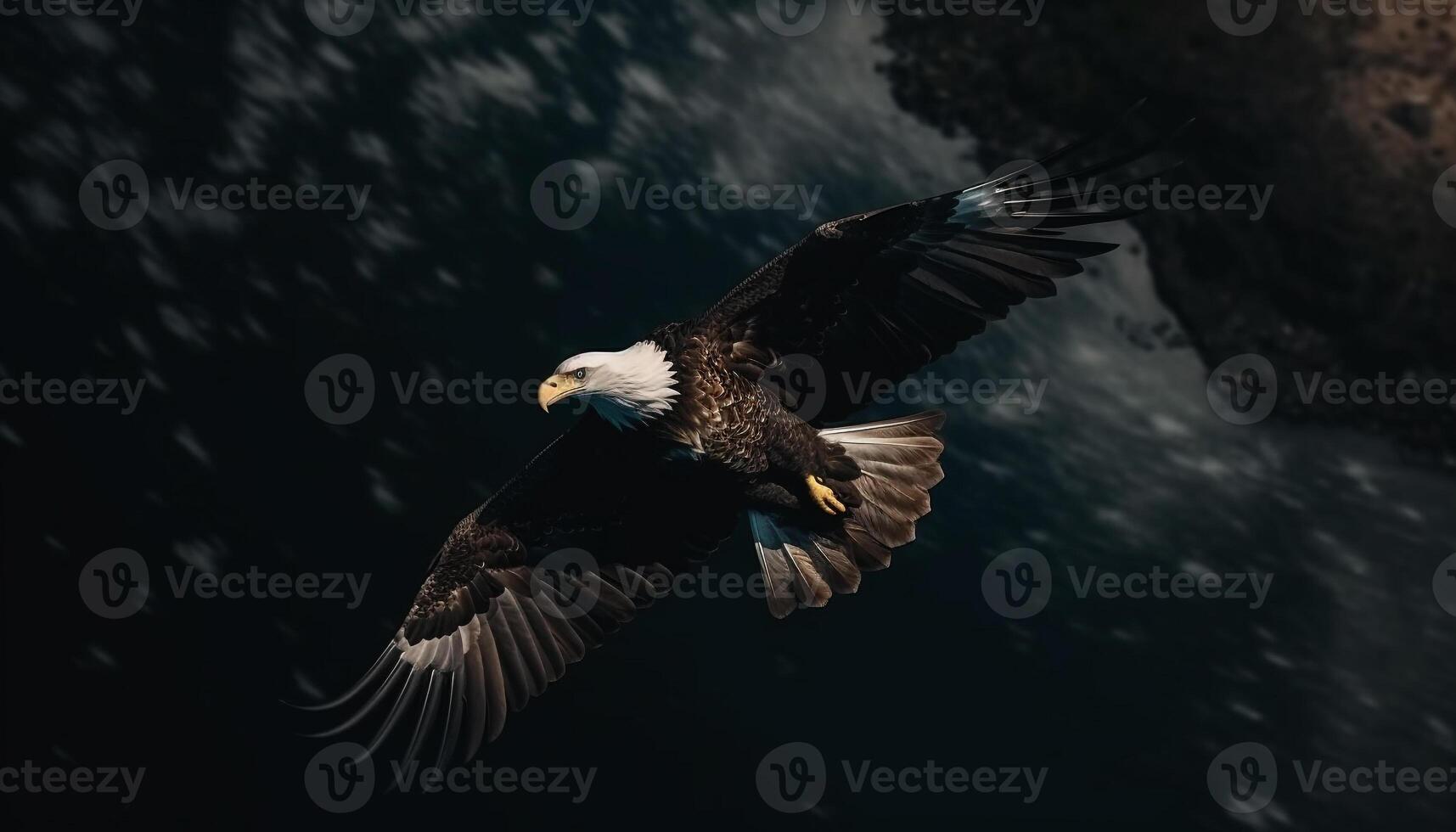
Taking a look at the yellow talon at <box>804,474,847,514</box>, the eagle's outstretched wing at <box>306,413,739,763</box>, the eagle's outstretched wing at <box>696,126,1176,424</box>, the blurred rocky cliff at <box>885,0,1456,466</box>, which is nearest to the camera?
the eagle's outstretched wing at <box>696,126,1176,424</box>

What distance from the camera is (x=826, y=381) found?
3881 mm

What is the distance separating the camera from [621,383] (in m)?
3.49

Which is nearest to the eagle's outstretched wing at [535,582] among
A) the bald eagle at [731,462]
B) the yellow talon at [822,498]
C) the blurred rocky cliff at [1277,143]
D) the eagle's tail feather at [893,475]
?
the bald eagle at [731,462]

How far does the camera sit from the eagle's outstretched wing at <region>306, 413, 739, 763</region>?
396cm

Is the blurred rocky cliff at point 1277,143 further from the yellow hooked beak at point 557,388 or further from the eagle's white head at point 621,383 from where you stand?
the yellow hooked beak at point 557,388

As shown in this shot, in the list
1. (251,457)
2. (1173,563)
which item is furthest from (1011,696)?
(251,457)

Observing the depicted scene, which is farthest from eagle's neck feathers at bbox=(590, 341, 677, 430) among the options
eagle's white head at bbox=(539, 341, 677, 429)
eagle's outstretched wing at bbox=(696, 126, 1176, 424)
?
eagle's outstretched wing at bbox=(696, 126, 1176, 424)

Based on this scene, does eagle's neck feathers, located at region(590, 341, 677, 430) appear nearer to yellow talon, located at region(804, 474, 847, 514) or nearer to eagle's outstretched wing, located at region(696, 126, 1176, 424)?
eagle's outstretched wing, located at region(696, 126, 1176, 424)

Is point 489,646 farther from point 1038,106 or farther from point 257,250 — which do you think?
point 1038,106

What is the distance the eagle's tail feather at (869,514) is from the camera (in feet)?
12.8

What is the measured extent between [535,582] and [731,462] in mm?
981

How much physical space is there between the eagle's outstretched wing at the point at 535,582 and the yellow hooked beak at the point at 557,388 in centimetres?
36

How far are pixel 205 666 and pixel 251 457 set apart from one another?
99 cm

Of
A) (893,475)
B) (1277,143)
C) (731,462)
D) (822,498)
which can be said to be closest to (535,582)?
(731,462)
